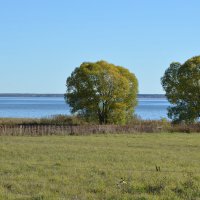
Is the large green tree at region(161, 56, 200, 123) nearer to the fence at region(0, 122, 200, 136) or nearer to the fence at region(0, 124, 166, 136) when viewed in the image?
the fence at region(0, 122, 200, 136)

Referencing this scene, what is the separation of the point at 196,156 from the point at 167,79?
38.5 metres

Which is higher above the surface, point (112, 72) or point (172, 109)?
point (112, 72)

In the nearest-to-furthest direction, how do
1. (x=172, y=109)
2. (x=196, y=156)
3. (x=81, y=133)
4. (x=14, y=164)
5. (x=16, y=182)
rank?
(x=16, y=182), (x=14, y=164), (x=196, y=156), (x=81, y=133), (x=172, y=109)

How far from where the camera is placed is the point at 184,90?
205 feet

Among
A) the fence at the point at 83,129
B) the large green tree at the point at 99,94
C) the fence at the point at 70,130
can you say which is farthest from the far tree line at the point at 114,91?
the fence at the point at 70,130

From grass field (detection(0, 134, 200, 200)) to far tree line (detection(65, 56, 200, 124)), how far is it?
115 ft

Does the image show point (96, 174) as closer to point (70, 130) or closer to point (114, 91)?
point (70, 130)

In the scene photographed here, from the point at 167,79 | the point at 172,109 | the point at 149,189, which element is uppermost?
the point at 167,79

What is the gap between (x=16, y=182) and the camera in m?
15.5

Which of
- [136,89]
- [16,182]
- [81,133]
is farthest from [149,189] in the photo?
[136,89]

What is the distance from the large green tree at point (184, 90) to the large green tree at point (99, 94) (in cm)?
660

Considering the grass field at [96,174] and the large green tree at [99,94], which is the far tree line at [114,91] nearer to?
the large green tree at [99,94]

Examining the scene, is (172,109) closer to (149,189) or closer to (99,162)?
(99,162)

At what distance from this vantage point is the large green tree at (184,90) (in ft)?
202
